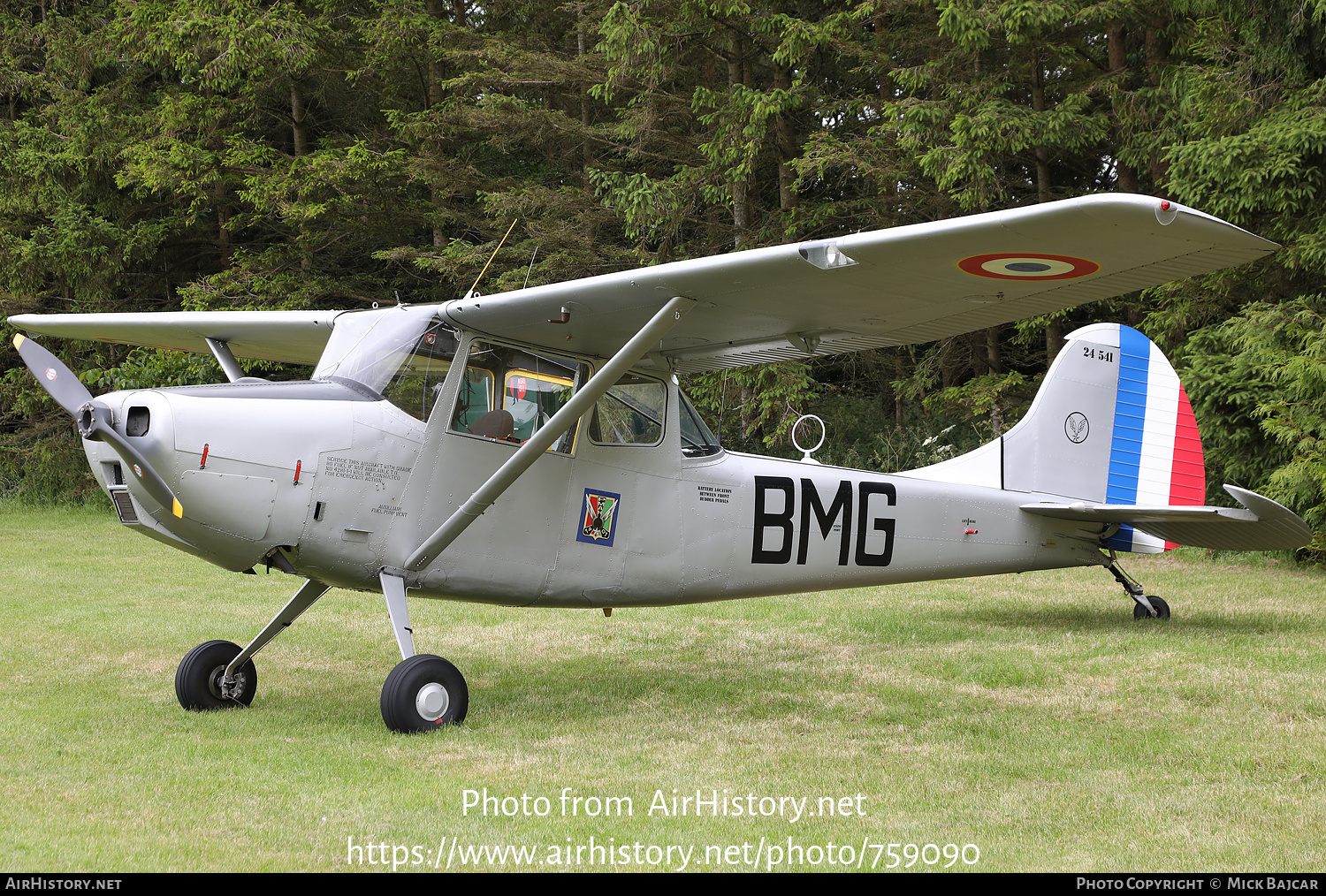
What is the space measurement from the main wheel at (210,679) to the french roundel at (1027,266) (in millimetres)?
5009

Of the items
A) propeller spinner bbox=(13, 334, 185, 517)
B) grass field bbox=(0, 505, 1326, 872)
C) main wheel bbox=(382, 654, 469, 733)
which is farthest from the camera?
main wheel bbox=(382, 654, 469, 733)

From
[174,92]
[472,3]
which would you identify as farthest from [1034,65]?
[174,92]

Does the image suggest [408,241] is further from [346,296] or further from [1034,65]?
[1034,65]

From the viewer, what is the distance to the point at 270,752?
17.6ft

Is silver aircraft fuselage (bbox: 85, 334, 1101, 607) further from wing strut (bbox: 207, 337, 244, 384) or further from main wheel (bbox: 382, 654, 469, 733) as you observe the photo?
wing strut (bbox: 207, 337, 244, 384)

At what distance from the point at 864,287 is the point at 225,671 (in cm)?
457

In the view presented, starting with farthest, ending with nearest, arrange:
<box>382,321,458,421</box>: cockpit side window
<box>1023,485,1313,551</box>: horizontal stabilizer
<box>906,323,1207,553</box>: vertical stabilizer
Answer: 1. <box>906,323,1207,553</box>: vertical stabilizer
2. <box>1023,485,1313,551</box>: horizontal stabilizer
3. <box>382,321,458,421</box>: cockpit side window

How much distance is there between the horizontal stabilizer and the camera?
25.2ft

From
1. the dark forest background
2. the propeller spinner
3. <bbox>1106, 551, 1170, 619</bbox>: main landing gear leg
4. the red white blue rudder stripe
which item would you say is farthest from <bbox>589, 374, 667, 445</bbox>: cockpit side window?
the dark forest background

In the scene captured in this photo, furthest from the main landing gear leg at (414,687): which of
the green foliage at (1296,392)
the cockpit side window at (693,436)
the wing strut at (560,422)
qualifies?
the green foliage at (1296,392)

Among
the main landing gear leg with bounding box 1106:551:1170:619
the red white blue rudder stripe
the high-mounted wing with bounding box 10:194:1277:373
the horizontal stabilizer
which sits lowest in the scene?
the main landing gear leg with bounding box 1106:551:1170:619

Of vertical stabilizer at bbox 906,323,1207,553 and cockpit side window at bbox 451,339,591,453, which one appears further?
vertical stabilizer at bbox 906,323,1207,553

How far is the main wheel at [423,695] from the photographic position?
5.68 metres

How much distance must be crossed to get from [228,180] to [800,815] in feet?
74.0
